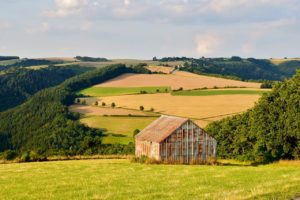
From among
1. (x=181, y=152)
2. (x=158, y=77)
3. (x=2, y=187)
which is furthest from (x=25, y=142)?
(x=2, y=187)

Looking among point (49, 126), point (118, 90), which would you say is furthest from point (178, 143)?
point (118, 90)

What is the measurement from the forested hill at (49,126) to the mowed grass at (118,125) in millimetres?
2296

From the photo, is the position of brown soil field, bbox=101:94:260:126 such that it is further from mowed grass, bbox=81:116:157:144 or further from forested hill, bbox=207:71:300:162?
forested hill, bbox=207:71:300:162

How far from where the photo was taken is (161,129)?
60906mm

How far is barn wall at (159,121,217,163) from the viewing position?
58.1m

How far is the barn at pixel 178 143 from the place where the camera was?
58.0 meters

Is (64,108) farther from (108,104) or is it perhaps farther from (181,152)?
(181,152)

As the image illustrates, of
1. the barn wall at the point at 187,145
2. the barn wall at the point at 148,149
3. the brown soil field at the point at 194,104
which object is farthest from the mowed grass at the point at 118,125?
the barn wall at the point at 187,145

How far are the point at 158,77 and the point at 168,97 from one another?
39932 mm

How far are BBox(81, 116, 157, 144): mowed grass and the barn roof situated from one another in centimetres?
3638

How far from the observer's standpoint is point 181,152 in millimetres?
58938

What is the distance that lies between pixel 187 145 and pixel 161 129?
405 cm

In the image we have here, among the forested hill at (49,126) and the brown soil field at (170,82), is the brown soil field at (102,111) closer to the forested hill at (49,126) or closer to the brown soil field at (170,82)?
the forested hill at (49,126)

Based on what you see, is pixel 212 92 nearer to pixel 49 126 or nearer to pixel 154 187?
pixel 49 126
